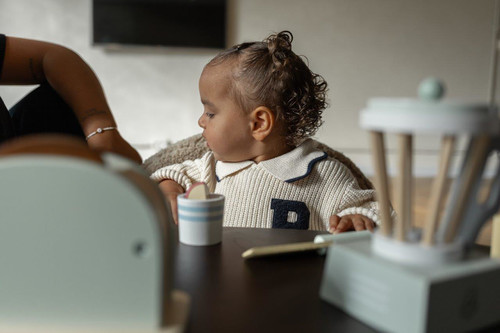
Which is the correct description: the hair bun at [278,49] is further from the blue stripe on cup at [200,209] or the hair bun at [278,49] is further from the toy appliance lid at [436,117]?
the toy appliance lid at [436,117]

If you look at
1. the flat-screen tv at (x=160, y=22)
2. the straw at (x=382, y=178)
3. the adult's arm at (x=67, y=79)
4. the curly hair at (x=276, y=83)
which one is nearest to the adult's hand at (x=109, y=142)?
the adult's arm at (x=67, y=79)

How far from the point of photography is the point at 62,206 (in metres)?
0.37

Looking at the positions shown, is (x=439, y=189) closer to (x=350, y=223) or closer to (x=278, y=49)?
(x=350, y=223)

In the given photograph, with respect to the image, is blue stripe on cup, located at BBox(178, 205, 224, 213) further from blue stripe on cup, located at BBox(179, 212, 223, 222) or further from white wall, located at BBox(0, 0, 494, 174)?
white wall, located at BBox(0, 0, 494, 174)

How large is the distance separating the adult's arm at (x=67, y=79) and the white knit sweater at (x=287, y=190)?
0.33 m

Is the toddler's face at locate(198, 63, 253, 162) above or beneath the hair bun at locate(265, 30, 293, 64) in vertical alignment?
beneath

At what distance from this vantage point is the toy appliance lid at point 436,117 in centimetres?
38

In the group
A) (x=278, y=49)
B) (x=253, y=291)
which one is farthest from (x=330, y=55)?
(x=253, y=291)

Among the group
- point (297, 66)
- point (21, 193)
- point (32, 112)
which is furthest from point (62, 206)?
point (32, 112)

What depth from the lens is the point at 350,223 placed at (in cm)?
90

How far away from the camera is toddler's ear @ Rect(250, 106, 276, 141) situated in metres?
1.21

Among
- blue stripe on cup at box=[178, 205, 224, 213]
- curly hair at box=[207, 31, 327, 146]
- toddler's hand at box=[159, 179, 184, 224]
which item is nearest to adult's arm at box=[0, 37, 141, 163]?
toddler's hand at box=[159, 179, 184, 224]

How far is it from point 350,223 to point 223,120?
1.52 feet

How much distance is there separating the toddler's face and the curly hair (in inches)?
0.9
